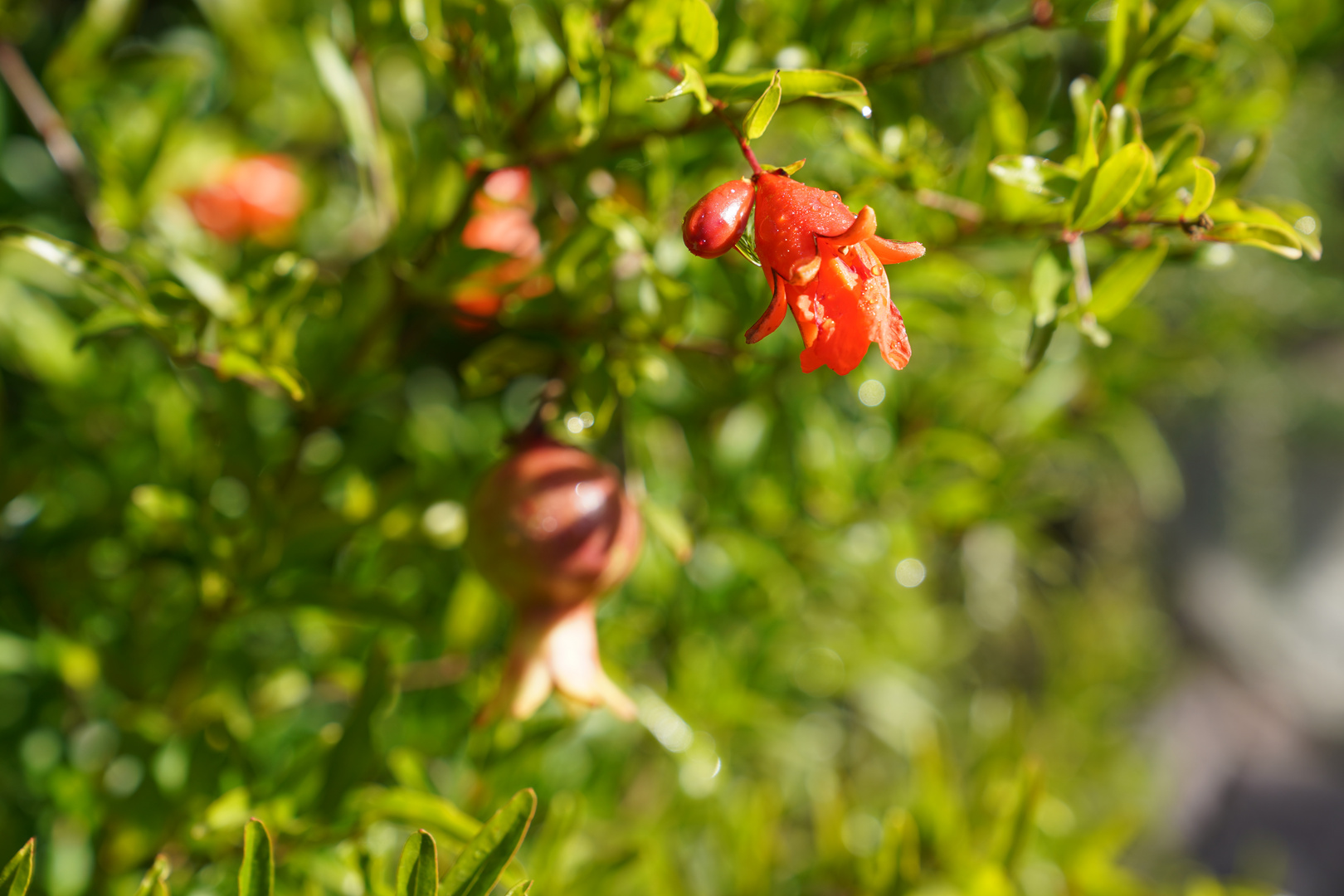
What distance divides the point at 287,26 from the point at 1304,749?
184cm

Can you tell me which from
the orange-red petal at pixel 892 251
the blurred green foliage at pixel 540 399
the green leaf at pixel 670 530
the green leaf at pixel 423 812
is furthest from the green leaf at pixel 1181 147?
the green leaf at pixel 423 812

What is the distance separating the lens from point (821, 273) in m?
0.22

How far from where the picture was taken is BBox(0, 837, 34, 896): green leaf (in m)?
0.26

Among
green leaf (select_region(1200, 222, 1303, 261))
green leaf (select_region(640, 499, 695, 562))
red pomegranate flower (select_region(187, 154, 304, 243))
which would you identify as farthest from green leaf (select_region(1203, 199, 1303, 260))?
red pomegranate flower (select_region(187, 154, 304, 243))

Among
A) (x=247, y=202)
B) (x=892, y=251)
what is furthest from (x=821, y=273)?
(x=247, y=202)

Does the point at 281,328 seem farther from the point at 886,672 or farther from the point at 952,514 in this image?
the point at 886,672

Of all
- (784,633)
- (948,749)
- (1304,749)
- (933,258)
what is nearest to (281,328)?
(933,258)

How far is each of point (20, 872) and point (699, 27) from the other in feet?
1.01

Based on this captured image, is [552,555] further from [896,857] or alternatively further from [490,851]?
[896,857]

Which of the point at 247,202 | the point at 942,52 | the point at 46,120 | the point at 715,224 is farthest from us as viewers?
the point at 247,202

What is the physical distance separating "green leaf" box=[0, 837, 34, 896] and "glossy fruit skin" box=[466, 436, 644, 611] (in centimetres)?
16

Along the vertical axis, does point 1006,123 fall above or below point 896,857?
above

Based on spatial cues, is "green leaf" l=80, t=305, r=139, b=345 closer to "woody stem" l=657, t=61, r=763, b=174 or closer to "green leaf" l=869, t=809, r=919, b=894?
"woody stem" l=657, t=61, r=763, b=174

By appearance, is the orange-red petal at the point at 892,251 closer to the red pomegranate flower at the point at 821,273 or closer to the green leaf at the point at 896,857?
the red pomegranate flower at the point at 821,273
